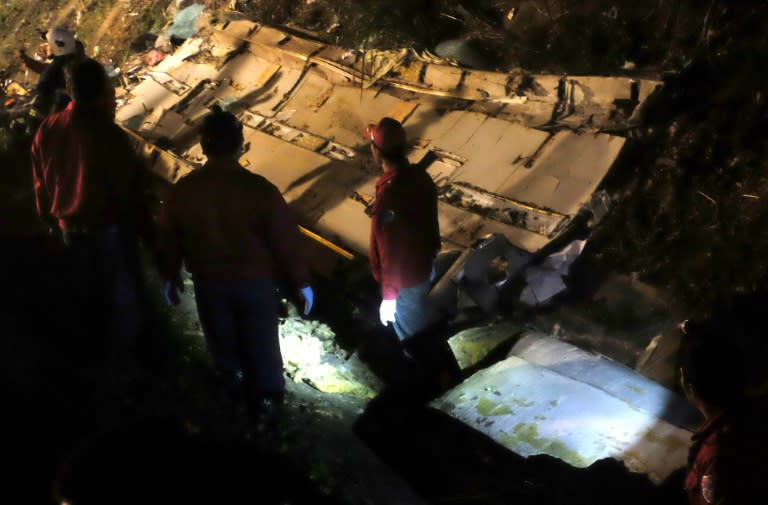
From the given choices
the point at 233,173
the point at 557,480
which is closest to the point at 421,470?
the point at 557,480

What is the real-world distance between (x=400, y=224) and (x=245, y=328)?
979mm

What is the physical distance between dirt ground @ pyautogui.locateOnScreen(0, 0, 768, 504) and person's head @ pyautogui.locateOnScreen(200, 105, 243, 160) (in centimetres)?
127

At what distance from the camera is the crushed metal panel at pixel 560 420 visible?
359cm

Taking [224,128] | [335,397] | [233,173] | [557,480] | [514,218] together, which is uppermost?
[224,128]

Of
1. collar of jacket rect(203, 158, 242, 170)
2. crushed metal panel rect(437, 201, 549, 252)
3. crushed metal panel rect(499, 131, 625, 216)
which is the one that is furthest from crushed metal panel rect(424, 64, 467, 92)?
collar of jacket rect(203, 158, 242, 170)

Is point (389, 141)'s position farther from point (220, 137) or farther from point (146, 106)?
point (146, 106)

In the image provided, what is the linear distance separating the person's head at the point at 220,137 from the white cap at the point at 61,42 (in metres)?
3.39

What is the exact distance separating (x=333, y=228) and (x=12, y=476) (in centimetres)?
295

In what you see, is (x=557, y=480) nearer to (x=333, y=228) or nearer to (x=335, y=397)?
(x=335, y=397)

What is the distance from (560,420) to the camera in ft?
12.8

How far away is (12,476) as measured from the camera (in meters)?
3.42

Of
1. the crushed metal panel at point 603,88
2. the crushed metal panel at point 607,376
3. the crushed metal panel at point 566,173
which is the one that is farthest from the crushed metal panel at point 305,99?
the crushed metal panel at point 607,376

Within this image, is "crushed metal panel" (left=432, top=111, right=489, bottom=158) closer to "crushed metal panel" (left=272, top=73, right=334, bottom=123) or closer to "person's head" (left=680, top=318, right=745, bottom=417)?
"crushed metal panel" (left=272, top=73, right=334, bottom=123)

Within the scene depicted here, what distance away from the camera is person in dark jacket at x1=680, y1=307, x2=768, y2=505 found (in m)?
2.23
